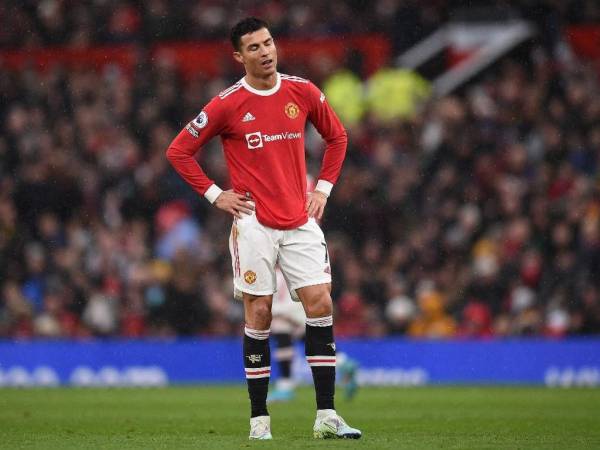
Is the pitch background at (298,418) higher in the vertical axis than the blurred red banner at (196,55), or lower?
lower

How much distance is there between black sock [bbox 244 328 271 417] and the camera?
923 cm

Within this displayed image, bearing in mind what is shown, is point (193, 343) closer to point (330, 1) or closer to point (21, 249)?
point (21, 249)

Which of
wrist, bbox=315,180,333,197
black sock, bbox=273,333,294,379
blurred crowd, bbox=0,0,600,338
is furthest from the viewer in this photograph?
blurred crowd, bbox=0,0,600,338

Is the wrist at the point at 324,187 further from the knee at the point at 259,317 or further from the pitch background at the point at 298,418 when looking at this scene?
the pitch background at the point at 298,418

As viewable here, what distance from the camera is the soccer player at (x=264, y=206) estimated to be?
9.20m

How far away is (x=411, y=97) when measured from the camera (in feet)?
72.1

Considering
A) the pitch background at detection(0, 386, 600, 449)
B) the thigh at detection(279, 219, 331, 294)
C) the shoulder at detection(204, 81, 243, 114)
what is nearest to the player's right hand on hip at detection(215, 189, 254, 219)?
the thigh at detection(279, 219, 331, 294)

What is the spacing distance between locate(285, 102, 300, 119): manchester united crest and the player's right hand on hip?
64 cm

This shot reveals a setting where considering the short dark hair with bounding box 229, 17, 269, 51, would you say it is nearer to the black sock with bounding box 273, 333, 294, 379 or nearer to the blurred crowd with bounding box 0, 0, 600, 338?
the black sock with bounding box 273, 333, 294, 379

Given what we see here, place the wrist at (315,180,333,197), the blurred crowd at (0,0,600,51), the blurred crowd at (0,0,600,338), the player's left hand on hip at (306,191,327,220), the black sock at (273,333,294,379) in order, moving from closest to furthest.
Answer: the player's left hand on hip at (306,191,327,220) → the wrist at (315,180,333,197) → the black sock at (273,333,294,379) → the blurred crowd at (0,0,600,338) → the blurred crowd at (0,0,600,51)

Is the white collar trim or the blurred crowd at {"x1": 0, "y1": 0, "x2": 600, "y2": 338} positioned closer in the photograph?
the white collar trim

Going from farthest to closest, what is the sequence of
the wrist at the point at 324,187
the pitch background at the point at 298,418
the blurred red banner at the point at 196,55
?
the blurred red banner at the point at 196,55 → the wrist at the point at 324,187 → the pitch background at the point at 298,418

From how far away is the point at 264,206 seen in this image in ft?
30.3

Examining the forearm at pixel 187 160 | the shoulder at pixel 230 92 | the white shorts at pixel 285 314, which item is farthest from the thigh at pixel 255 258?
the white shorts at pixel 285 314
